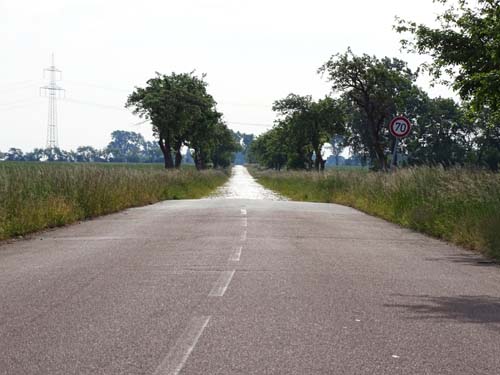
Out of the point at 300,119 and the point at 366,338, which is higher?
the point at 300,119

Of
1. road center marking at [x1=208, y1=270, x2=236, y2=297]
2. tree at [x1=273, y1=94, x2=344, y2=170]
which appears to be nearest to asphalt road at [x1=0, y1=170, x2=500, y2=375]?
road center marking at [x1=208, y1=270, x2=236, y2=297]

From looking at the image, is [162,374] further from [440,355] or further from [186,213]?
[186,213]

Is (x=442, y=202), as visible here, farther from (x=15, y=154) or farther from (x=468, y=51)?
(x=15, y=154)

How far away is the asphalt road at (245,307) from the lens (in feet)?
14.6

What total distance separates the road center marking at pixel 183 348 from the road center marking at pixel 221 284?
1099mm

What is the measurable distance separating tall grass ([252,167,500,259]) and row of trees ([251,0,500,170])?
5.34ft

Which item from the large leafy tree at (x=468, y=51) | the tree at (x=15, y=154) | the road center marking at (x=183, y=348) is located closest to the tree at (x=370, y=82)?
the large leafy tree at (x=468, y=51)

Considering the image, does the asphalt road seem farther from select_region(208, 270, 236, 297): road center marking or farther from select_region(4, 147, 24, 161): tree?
select_region(4, 147, 24, 161): tree

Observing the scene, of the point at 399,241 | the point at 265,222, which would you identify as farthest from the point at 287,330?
the point at 265,222

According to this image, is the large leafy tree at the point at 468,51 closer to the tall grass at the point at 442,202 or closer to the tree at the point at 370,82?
the tall grass at the point at 442,202

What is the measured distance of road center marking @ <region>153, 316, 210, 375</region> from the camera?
419 cm

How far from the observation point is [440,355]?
4.66 metres

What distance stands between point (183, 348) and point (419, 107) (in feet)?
276

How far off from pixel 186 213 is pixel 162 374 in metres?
14.5
